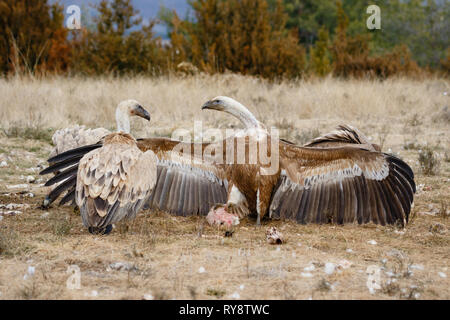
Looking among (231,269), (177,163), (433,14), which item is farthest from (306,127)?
(433,14)

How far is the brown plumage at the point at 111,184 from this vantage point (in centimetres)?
478

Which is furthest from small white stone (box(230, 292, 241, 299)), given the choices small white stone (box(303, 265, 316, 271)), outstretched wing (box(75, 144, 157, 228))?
outstretched wing (box(75, 144, 157, 228))

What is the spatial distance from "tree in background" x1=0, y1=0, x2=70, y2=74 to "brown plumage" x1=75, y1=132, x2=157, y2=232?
1406cm

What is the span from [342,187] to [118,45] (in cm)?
1492

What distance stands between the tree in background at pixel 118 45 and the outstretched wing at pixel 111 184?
13526 mm

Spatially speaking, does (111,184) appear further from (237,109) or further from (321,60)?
(321,60)

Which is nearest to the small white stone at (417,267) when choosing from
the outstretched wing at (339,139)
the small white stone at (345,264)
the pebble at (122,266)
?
the small white stone at (345,264)

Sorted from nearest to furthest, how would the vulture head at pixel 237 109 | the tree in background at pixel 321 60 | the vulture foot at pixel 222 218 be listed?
the vulture foot at pixel 222 218 < the vulture head at pixel 237 109 < the tree in background at pixel 321 60

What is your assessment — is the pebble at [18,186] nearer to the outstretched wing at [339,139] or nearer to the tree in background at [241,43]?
the outstretched wing at [339,139]

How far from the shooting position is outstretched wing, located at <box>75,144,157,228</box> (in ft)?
15.7

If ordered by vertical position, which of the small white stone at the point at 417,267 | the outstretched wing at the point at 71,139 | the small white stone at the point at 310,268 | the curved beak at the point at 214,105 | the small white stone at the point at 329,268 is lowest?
the small white stone at the point at 417,267

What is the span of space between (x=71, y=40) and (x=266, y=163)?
17953 millimetres

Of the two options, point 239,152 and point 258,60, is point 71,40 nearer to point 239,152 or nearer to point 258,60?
point 258,60

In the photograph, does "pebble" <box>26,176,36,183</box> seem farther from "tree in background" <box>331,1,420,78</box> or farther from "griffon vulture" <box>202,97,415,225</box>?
"tree in background" <box>331,1,420,78</box>
